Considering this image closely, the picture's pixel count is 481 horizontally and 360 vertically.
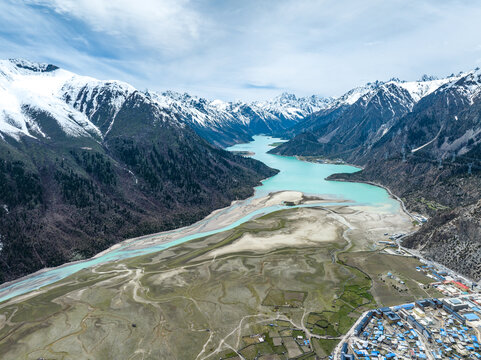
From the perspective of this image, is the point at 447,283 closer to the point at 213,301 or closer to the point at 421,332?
the point at 421,332

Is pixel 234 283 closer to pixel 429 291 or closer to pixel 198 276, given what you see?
pixel 198 276

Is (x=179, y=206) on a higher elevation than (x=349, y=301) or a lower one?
higher

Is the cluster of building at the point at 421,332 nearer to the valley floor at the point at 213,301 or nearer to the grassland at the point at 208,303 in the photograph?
the valley floor at the point at 213,301

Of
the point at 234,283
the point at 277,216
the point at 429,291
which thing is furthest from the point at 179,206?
the point at 429,291

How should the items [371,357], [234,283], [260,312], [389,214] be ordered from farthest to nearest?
[389,214] < [234,283] < [260,312] < [371,357]

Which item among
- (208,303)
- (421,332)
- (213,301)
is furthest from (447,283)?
(208,303)

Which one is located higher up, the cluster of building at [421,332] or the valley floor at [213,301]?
the valley floor at [213,301]

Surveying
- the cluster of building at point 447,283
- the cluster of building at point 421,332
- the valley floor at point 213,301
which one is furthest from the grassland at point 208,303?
the cluster of building at point 447,283

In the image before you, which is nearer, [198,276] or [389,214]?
[198,276]
